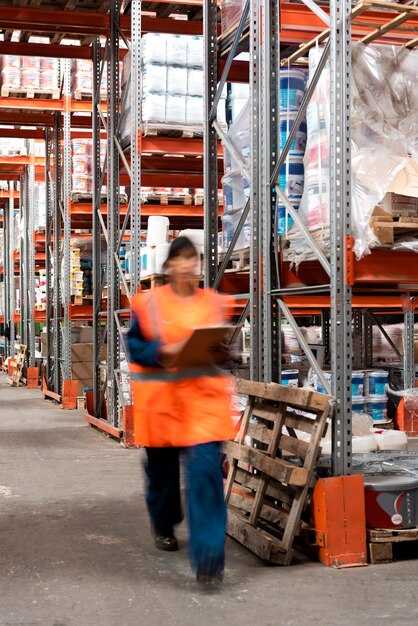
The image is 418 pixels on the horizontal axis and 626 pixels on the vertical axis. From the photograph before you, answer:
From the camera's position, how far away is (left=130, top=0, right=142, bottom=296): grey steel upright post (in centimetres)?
916

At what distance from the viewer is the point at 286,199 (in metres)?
5.39

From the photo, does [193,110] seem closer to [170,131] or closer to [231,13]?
[170,131]

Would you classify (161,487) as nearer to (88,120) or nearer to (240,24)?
(240,24)

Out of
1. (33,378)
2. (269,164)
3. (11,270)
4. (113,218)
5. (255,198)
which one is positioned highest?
(11,270)

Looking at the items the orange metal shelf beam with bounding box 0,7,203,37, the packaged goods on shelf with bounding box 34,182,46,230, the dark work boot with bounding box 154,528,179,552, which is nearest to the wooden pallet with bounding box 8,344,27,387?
the packaged goods on shelf with bounding box 34,182,46,230

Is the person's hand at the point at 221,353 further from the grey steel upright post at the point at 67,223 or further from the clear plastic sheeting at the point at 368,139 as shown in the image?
the grey steel upright post at the point at 67,223

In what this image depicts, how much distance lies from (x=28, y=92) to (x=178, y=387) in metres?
11.1

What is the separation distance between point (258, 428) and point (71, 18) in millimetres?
7024

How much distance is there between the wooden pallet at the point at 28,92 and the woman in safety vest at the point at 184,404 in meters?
10.6

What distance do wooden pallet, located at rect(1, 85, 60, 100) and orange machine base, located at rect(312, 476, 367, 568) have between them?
36.6 feet

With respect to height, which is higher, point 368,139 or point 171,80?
point 171,80

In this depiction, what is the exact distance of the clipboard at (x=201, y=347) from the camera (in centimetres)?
427

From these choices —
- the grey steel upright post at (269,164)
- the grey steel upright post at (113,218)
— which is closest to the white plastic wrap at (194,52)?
the grey steel upright post at (113,218)

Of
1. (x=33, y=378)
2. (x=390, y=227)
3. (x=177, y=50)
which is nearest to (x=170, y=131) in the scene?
(x=177, y=50)
